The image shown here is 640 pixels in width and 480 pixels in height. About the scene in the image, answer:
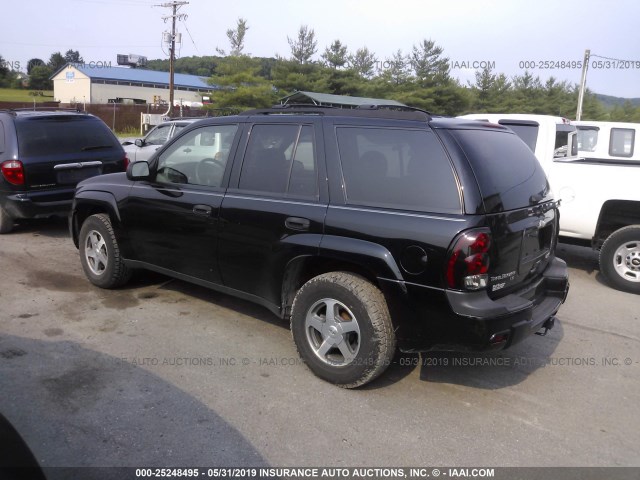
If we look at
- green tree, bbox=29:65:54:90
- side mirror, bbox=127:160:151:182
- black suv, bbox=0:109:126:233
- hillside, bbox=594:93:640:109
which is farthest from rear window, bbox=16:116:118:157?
green tree, bbox=29:65:54:90

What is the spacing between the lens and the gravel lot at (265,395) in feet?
10.3

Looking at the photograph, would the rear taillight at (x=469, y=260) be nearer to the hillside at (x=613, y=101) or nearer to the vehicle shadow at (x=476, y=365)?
the vehicle shadow at (x=476, y=365)

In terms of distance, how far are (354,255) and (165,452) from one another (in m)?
1.63

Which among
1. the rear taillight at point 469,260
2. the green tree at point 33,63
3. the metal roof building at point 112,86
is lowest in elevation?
the rear taillight at point 469,260

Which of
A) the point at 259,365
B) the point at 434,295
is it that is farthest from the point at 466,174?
the point at 259,365

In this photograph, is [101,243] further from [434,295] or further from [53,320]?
[434,295]

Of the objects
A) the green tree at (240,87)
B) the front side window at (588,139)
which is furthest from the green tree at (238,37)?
the front side window at (588,139)

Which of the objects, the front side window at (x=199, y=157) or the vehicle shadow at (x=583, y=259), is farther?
the vehicle shadow at (x=583, y=259)

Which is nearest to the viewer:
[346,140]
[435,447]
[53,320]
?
[435,447]

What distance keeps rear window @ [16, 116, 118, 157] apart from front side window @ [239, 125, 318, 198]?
456cm

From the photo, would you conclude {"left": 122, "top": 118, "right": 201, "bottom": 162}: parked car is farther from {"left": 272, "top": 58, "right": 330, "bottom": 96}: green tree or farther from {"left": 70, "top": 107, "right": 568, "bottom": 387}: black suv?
{"left": 272, "top": 58, "right": 330, "bottom": 96}: green tree

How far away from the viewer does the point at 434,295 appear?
338 centimetres

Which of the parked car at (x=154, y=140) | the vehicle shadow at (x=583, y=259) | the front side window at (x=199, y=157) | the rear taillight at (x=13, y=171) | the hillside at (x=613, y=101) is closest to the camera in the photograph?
the front side window at (x=199, y=157)

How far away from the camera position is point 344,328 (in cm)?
378
